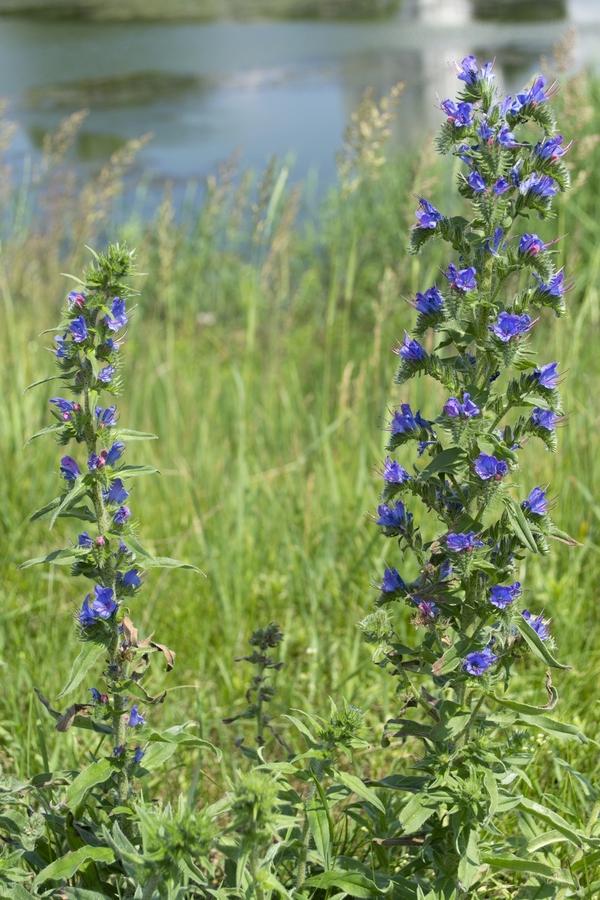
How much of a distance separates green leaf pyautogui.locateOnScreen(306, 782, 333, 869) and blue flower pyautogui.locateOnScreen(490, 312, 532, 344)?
29.9 inches

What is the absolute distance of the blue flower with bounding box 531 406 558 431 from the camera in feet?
5.00

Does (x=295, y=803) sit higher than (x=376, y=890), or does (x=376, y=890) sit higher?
(x=295, y=803)

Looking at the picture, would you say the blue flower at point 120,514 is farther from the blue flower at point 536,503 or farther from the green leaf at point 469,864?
the green leaf at point 469,864

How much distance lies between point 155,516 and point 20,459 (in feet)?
1.81

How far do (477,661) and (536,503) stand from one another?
27 cm

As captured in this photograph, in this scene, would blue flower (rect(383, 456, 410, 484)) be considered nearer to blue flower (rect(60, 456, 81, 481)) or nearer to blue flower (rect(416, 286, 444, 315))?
blue flower (rect(416, 286, 444, 315))

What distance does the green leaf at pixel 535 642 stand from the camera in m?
1.46

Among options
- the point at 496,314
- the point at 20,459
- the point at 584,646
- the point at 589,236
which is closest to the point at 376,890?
the point at 496,314

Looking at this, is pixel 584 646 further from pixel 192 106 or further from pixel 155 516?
pixel 192 106

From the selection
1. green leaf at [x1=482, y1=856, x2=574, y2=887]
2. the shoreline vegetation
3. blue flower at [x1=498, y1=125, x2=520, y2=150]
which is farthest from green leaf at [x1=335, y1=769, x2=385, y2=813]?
the shoreline vegetation

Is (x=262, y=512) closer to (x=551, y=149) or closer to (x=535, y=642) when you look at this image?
(x=535, y=642)

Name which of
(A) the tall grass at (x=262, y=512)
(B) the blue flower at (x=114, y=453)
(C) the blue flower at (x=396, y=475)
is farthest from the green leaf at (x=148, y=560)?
(A) the tall grass at (x=262, y=512)

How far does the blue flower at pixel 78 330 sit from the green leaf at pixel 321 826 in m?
0.79

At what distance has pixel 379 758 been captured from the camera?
224 cm
